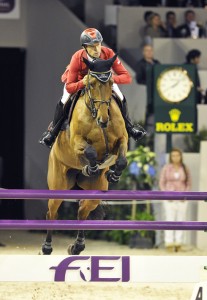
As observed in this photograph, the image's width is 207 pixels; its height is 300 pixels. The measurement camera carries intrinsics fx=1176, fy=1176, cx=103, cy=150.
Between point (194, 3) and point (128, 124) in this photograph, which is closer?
point (128, 124)

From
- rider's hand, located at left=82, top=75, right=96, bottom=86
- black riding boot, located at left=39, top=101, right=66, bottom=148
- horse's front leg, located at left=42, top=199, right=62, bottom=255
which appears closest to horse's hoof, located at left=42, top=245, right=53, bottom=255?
horse's front leg, located at left=42, top=199, right=62, bottom=255

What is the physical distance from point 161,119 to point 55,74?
3.65m

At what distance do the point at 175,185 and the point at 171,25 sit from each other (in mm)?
3891

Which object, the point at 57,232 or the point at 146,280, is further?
the point at 57,232

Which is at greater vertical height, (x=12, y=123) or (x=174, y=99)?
(x=174, y=99)

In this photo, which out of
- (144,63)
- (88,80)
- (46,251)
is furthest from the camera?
(144,63)

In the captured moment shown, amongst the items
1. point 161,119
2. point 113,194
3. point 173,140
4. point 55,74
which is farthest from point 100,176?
point 55,74

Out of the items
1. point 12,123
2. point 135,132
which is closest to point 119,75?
point 135,132

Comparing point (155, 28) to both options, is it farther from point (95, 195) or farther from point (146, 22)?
point (95, 195)

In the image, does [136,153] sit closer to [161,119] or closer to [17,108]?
[161,119]

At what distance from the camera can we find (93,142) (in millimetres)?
10508

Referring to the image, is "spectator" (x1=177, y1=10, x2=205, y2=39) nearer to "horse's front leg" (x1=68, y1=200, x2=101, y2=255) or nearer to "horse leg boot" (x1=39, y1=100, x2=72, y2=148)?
"horse's front leg" (x1=68, y1=200, x2=101, y2=255)

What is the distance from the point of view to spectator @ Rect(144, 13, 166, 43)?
1875 centimetres

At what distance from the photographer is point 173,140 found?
17562 millimetres
